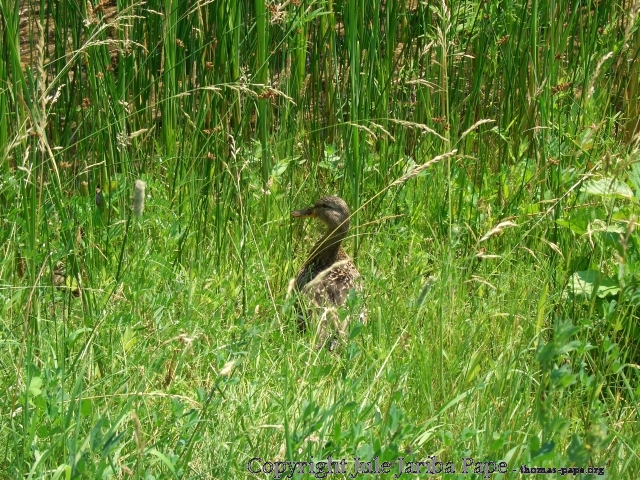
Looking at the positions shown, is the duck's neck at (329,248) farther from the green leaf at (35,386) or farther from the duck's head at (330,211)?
the green leaf at (35,386)

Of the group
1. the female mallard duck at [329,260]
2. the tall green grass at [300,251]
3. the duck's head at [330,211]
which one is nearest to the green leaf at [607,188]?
the tall green grass at [300,251]

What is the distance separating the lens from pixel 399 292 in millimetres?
3658

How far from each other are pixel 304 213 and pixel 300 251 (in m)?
0.41

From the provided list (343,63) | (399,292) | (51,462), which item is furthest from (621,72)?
(51,462)

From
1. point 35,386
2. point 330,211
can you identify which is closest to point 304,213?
point 330,211

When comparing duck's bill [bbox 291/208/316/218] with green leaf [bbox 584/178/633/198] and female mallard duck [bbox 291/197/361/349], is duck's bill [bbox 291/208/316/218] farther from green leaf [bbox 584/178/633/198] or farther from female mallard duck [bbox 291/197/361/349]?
green leaf [bbox 584/178/633/198]

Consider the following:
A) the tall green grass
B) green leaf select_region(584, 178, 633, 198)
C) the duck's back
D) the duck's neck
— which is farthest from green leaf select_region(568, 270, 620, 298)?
the duck's neck

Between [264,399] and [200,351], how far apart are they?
0.94 feet

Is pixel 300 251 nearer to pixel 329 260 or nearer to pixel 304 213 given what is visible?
pixel 329 260

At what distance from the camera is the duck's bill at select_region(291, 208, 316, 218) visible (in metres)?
4.34

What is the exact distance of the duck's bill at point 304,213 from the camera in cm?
434

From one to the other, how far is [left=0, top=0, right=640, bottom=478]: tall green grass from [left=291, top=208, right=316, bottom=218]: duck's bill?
0.25ft

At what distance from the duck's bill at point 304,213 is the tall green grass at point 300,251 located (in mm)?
75

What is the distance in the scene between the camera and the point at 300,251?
4.75 m
